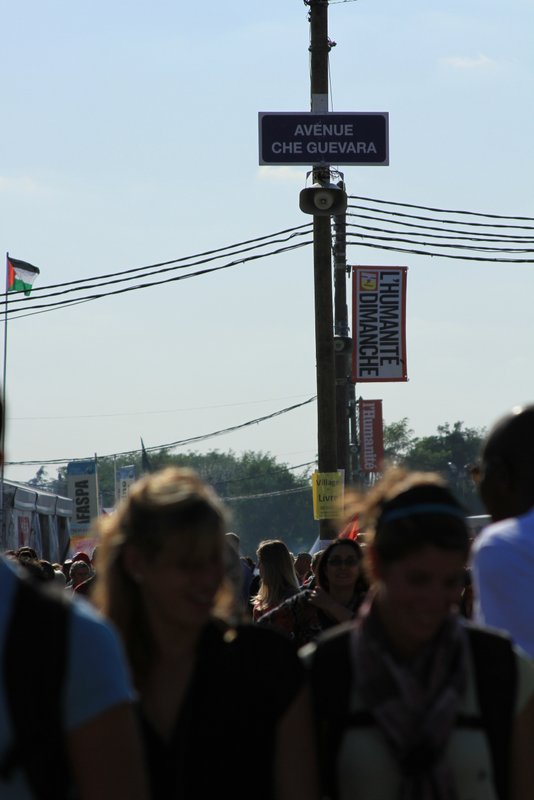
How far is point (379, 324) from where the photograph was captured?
2427cm

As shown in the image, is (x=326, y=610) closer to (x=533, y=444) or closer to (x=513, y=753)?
(x=533, y=444)

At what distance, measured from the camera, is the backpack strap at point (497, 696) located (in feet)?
9.34

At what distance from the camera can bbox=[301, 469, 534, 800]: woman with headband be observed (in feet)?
9.14

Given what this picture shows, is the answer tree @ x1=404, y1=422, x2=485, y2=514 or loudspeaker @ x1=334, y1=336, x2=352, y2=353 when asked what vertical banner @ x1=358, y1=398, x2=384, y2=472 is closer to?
loudspeaker @ x1=334, y1=336, x2=352, y2=353

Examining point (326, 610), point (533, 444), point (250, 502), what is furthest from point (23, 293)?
point (250, 502)

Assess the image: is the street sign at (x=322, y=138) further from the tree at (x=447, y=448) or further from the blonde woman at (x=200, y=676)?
the tree at (x=447, y=448)

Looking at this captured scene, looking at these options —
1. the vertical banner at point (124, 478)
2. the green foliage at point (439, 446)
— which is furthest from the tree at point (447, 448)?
the vertical banner at point (124, 478)

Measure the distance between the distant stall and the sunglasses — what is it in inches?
766

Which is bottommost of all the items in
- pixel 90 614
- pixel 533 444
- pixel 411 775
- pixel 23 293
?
pixel 411 775

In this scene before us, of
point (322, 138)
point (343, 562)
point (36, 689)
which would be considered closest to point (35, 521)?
point (322, 138)

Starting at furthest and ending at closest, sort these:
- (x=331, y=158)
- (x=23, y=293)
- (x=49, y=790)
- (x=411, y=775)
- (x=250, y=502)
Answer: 1. (x=250, y=502)
2. (x=23, y=293)
3. (x=331, y=158)
4. (x=411, y=775)
5. (x=49, y=790)

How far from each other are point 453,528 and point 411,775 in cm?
49

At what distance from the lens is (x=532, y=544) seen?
3.29 m

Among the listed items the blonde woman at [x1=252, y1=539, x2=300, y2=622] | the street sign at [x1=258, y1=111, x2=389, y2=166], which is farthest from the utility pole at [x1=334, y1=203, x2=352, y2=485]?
the blonde woman at [x1=252, y1=539, x2=300, y2=622]
